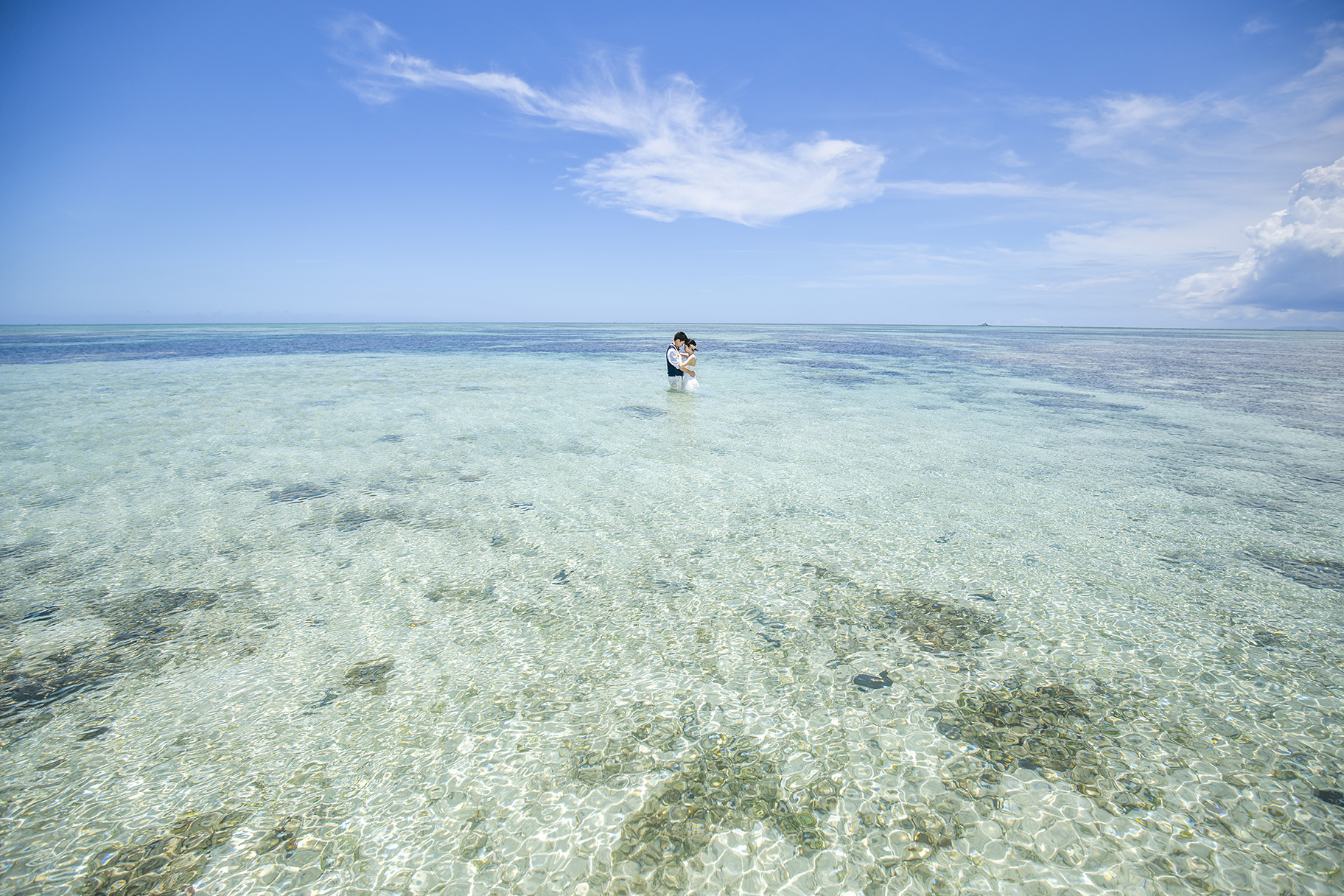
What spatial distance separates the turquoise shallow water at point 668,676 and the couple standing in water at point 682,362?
30.0 feet

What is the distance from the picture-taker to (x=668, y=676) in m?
4.05

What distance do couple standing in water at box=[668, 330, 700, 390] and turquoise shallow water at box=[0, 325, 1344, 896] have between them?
916 centimetres

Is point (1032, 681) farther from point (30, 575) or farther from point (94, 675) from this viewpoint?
point (30, 575)

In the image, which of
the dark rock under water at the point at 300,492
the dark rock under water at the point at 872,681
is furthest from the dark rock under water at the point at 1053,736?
the dark rock under water at the point at 300,492

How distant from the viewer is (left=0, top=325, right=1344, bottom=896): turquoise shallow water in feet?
9.08

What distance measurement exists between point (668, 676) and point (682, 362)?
50.0 ft

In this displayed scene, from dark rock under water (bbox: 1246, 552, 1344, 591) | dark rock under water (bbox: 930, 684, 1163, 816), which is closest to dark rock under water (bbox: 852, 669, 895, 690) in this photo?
dark rock under water (bbox: 930, 684, 1163, 816)

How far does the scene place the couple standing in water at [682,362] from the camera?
18.6m

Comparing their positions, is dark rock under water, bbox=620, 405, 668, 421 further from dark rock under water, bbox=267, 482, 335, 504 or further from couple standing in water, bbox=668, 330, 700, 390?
dark rock under water, bbox=267, 482, 335, 504

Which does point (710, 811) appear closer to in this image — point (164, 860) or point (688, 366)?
point (164, 860)

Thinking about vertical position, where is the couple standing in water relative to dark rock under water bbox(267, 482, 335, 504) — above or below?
above

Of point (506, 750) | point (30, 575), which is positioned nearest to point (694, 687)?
point (506, 750)

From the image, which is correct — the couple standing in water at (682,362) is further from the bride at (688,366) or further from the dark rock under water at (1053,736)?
the dark rock under water at (1053,736)

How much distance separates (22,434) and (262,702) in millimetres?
13538
